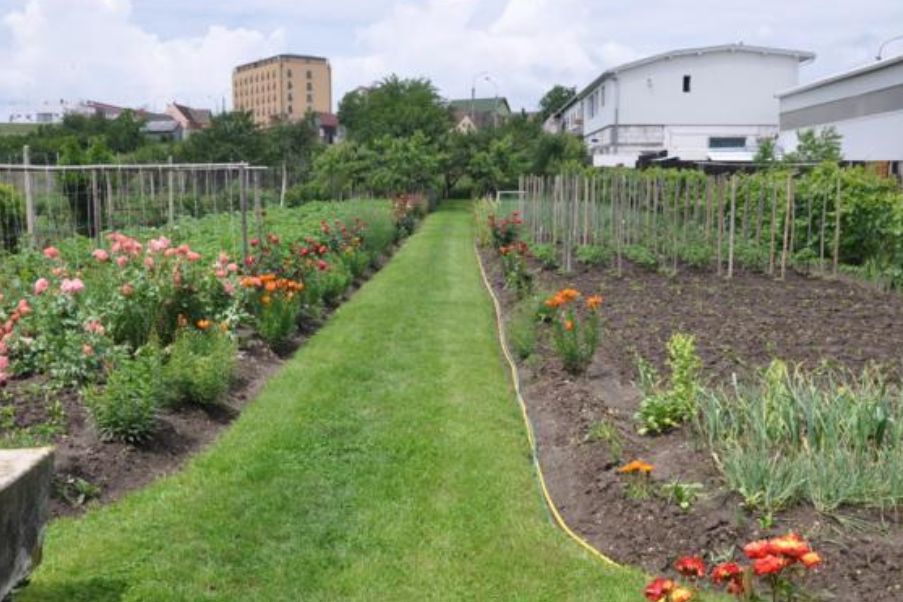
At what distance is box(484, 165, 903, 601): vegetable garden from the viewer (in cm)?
440

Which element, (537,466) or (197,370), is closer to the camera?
(537,466)

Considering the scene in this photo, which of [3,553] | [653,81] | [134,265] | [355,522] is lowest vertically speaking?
[355,522]

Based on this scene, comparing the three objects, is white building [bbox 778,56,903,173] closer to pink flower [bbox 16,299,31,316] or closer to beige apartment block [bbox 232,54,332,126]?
pink flower [bbox 16,299,31,316]

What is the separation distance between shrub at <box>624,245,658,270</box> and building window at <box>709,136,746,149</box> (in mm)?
31326

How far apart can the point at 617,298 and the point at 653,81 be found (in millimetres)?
35699

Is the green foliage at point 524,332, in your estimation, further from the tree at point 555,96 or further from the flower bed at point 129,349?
the tree at point 555,96

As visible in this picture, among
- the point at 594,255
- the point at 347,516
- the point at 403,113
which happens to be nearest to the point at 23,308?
the point at 347,516

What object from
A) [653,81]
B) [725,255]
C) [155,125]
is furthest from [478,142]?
[155,125]

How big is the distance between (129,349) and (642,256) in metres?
8.98

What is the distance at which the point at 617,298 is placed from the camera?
38.1 feet

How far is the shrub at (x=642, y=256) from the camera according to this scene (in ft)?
47.4

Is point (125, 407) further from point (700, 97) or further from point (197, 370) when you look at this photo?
point (700, 97)

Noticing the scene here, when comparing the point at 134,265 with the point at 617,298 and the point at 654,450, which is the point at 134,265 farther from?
the point at 617,298

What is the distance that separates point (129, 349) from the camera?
7.27 metres
